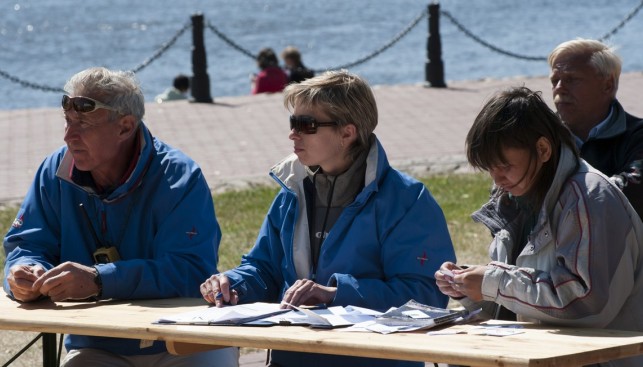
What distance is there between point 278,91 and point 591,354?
1231 cm

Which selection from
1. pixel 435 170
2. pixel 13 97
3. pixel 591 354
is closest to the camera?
pixel 591 354

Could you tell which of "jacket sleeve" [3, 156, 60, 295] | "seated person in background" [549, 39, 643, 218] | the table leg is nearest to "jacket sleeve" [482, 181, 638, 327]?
"seated person in background" [549, 39, 643, 218]

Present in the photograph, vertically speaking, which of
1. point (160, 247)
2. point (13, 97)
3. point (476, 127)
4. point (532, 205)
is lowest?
point (13, 97)

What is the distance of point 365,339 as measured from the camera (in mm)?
3408

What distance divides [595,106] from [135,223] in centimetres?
175

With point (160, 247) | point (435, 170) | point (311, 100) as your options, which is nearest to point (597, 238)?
point (311, 100)

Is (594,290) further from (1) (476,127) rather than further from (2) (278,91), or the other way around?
(2) (278,91)

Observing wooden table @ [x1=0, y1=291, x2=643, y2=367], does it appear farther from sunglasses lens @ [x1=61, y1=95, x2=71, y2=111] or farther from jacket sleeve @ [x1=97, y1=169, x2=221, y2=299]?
sunglasses lens @ [x1=61, y1=95, x2=71, y2=111]

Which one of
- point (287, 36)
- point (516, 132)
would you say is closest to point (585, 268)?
point (516, 132)

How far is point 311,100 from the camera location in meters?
4.16

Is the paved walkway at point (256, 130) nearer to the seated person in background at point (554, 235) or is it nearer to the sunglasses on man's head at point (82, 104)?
the sunglasses on man's head at point (82, 104)

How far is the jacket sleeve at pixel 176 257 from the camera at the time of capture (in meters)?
4.25

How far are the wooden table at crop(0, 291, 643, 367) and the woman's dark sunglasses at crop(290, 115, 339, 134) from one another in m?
0.66

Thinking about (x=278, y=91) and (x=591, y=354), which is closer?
(x=591, y=354)
